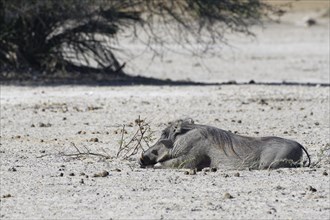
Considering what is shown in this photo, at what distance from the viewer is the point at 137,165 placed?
1023 centimetres

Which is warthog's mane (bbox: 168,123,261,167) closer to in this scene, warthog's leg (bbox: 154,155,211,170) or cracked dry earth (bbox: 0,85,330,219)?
warthog's leg (bbox: 154,155,211,170)

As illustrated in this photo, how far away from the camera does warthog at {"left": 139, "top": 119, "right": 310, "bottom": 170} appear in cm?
984

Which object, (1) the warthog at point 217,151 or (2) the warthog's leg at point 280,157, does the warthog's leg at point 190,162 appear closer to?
(1) the warthog at point 217,151

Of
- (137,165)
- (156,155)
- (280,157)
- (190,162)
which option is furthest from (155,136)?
(280,157)

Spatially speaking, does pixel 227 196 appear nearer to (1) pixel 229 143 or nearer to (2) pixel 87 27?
(1) pixel 229 143

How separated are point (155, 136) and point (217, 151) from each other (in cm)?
297

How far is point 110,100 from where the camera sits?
1730 centimetres

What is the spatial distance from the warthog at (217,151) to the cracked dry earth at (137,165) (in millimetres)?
199

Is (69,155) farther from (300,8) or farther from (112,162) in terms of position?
(300,8)

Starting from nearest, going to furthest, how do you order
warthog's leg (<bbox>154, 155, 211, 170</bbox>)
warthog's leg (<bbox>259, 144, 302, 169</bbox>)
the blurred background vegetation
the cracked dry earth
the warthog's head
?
1. the cracked dry earth
2. warthog's leg (<bbox>259, 144, 302, 169</bbox>)
3. warthog's leg (<bbox>154, 155, 211, 170</bbox>)
4. the warthog's head
5. the blurred background vegetation

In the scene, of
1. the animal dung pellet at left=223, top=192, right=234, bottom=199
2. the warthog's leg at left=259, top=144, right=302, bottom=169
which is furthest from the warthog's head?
the animal dung pellet at left=223, top=192, right=234, bottom=199

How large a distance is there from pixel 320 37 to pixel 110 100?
2203cm

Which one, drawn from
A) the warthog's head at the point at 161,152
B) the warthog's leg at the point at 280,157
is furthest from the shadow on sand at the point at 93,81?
the warthog's leg at the point at 280,157

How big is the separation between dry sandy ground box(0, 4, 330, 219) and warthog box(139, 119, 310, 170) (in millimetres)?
241
